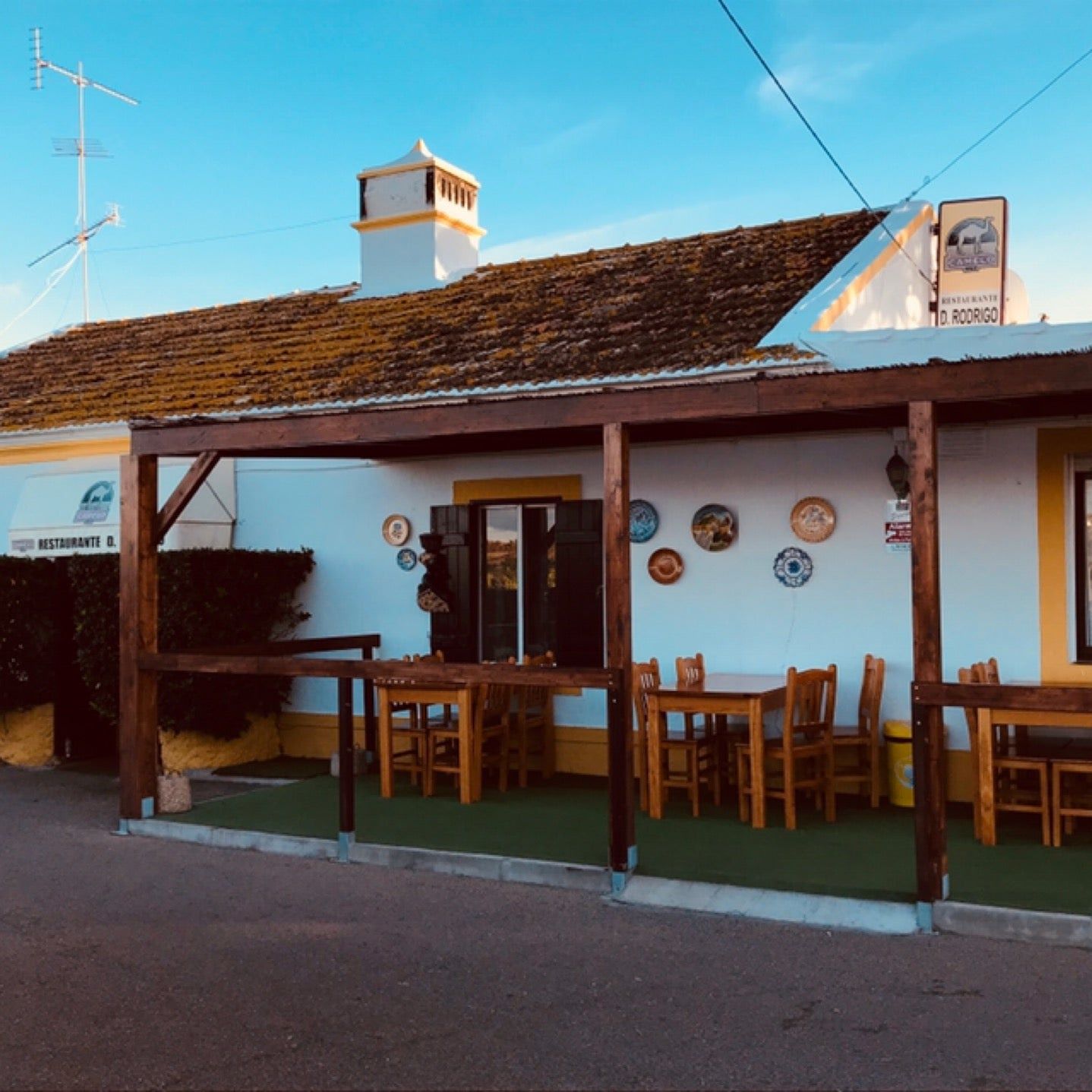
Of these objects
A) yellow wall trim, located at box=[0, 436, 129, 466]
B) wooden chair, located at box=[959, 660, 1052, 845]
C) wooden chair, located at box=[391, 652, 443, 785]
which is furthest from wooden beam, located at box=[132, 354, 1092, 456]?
yellow wall trim, located at box=[0, 436, 129, 466]

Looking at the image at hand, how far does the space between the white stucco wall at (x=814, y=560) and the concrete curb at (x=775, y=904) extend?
2829 millimetres

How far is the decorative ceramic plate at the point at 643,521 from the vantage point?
382 inches

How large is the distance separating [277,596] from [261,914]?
16.4 feet

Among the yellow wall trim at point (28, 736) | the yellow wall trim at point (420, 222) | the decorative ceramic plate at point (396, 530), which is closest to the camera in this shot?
the decorative ceramic plate at point (396, 530)

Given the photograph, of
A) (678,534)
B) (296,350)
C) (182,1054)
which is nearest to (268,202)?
(296,350)

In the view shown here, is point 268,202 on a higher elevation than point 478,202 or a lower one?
higher

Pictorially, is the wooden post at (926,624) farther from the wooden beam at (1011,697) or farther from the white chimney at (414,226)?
the white chimney at (414,226)

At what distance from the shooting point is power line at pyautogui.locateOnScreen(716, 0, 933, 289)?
8.52 metres

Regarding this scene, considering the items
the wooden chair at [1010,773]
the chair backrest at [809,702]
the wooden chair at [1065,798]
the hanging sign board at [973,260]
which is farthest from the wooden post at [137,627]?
the hanging sign board at [973,260]

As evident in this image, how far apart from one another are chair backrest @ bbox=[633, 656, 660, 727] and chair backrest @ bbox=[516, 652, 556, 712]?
0.73 m

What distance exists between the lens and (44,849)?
8.04m

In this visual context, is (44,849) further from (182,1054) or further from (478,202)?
(478,202)

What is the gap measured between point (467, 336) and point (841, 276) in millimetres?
3404

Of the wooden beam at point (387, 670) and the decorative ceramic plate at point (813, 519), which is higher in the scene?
the decorative ceramic plate at point (813, 519)
